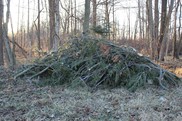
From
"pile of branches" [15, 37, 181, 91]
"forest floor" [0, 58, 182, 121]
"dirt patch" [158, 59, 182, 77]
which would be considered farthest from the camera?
"dirt patch" [158, 59, 182, 77]

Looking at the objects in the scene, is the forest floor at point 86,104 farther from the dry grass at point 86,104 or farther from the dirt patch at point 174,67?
the dirt patch at point 174,67

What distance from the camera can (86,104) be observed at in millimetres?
3805

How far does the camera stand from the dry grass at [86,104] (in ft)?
10.9

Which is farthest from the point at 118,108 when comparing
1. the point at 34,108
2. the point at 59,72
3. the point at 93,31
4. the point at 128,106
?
the point at 93,31

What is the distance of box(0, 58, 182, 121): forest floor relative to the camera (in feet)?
10.9

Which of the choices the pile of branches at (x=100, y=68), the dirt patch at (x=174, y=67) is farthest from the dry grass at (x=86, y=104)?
the dirt patch at (x=174, y=67)

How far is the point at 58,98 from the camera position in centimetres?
415

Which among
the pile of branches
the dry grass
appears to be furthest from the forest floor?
the pile of branches

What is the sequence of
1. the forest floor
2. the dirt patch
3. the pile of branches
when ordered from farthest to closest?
the dirt patch < the pile of branches < the forest floor

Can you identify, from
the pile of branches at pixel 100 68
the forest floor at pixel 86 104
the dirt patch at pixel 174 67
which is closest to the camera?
the forest floor at pixel 86 104

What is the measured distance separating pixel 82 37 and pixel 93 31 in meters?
0.44

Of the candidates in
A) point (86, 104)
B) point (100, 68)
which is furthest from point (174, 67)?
point (86, 104)

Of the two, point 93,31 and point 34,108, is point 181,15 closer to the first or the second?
point 93,31

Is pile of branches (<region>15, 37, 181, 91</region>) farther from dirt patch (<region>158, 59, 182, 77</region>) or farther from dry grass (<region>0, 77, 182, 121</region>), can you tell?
dirt patch (<region>158, 59, 182, 77</region>)
